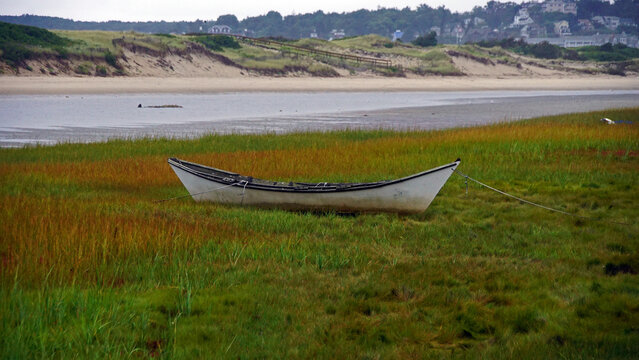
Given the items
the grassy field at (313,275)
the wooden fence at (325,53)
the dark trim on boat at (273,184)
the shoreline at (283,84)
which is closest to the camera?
the grassy field at (313,275)

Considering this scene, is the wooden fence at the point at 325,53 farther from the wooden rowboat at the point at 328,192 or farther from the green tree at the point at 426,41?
the wooden rowboat at the point at 328,192

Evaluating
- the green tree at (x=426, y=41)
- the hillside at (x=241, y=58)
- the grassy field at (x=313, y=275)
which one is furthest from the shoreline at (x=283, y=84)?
the grassy field at (x=313, y=275)

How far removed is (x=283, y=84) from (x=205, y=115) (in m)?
29.7

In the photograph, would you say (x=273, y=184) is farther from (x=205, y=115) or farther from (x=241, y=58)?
(x=241, y=58)

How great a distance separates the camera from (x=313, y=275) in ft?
26.8

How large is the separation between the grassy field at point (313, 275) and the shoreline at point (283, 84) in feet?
123

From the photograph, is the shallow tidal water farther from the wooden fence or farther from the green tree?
the green tree

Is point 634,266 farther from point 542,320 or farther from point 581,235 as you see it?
point 542,320

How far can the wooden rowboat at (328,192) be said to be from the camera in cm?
1127

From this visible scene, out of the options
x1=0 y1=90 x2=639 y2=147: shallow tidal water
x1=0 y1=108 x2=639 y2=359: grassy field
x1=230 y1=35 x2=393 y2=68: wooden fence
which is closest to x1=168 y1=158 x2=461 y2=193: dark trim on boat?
x1=0 y1=108 x2=639 y2=359: grassy field

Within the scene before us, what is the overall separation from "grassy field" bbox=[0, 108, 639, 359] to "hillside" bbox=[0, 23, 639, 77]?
45.9 meters

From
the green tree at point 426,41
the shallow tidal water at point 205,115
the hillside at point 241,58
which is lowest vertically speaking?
the shallow tidal water at point 205,115

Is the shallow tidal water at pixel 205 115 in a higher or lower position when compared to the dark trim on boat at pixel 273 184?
lower

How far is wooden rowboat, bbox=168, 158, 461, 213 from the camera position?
444 inches
